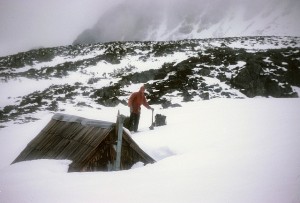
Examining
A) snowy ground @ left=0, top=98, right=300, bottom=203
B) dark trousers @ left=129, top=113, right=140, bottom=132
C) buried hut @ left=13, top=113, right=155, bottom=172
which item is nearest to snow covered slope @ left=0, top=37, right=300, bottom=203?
snowy ground @ left=0, top=98, right=300, bottom=203

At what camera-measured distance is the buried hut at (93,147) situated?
6836 mm

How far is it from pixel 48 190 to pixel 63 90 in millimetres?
23279

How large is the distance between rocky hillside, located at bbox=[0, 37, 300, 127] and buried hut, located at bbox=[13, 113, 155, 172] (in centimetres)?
1148

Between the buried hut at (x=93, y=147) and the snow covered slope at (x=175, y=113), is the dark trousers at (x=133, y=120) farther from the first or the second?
the buried hut at (x=93, y=147)

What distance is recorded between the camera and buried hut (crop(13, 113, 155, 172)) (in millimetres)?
6836

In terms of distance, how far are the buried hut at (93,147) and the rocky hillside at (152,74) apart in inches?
452

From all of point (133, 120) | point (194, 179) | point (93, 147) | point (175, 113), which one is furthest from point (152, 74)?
point (194, 179)

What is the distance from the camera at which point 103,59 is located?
1400 inches

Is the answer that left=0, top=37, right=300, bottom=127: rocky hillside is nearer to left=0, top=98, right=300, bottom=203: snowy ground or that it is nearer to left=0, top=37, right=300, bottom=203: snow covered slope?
left=0, top=37, right=300, bottom=203: snow covered slope

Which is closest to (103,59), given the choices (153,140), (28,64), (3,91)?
(28,64)

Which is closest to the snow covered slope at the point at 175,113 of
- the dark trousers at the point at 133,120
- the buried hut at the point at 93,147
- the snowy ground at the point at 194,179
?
the snowy ground at the point at 194,179

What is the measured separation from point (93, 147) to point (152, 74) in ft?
73.4

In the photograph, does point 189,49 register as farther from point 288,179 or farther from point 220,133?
point 288,179

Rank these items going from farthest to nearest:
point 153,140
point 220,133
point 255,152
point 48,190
Result: point 153,140 < point 220,133 < point 255,152 < point 48,190
